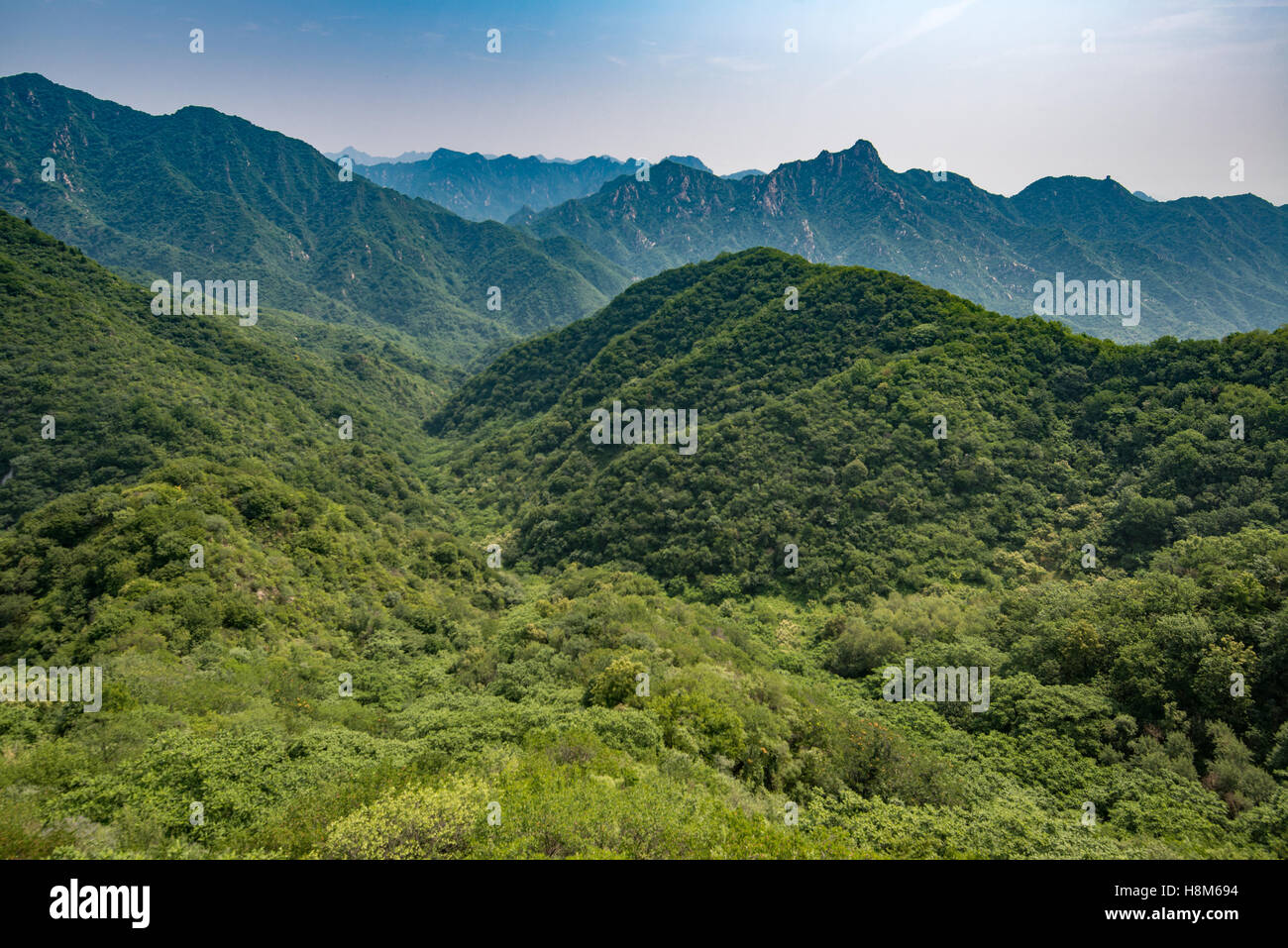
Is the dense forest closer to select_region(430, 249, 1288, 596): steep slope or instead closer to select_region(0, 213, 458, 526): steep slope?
select_region(430, 249, 1288, 596): steep slope

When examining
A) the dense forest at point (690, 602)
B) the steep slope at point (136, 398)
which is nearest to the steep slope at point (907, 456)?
the dense forest at point (690, 602)

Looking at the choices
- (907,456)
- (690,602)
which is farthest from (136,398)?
(907,456)

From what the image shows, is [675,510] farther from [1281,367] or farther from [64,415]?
[64,415]

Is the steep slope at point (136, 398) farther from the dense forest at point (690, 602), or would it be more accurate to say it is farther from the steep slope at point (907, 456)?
the steep slope at point (907, 456)

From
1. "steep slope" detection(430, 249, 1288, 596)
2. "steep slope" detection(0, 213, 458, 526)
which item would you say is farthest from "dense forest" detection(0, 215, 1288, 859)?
"steep slope" detection(0, 213, 458, 526)

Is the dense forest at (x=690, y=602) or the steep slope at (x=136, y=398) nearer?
the dense forest at (x=690, y=602)

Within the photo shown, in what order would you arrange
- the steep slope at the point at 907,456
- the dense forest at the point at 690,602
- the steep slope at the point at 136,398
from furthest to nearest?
the steep slope at the point at 136,398 → the steep slope at the point at 907,456 → the dense forest at the point at 690,602
